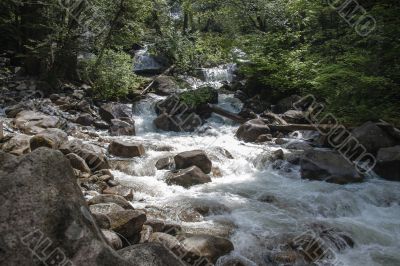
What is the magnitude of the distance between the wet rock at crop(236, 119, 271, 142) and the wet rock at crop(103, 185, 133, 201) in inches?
239

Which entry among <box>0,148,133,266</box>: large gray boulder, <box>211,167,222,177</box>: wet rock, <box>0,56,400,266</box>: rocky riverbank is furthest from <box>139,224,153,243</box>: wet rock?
<box>211,167,222,177</box>: wet rock

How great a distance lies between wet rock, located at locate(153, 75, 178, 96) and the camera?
1739cm

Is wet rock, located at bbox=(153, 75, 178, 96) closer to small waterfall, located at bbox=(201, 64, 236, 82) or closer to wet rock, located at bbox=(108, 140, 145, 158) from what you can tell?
small waterfall, located at bbox=(201, 64, 236, 82)

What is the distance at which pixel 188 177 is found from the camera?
8.71 meters

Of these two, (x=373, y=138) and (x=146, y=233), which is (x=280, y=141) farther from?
(x=146, y=233)

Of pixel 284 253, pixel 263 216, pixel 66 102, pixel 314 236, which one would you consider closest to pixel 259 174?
pixel 263 216

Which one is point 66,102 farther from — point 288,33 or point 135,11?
point 288,33

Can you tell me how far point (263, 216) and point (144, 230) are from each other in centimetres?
253

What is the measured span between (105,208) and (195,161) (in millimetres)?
3720

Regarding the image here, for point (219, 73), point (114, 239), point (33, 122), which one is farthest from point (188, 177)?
point (219, 73)

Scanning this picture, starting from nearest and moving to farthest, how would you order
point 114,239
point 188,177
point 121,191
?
point 114,239
point 121,191
point 188,177

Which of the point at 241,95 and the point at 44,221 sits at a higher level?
the point at 44,221

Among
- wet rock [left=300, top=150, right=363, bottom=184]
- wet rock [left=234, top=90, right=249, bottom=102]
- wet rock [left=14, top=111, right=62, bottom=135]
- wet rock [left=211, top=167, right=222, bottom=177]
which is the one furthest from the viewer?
wet rock [left=234, top=90, right=249, bottom=102]

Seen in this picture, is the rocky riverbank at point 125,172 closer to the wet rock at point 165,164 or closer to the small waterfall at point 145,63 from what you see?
the wet rock at point 165,164
